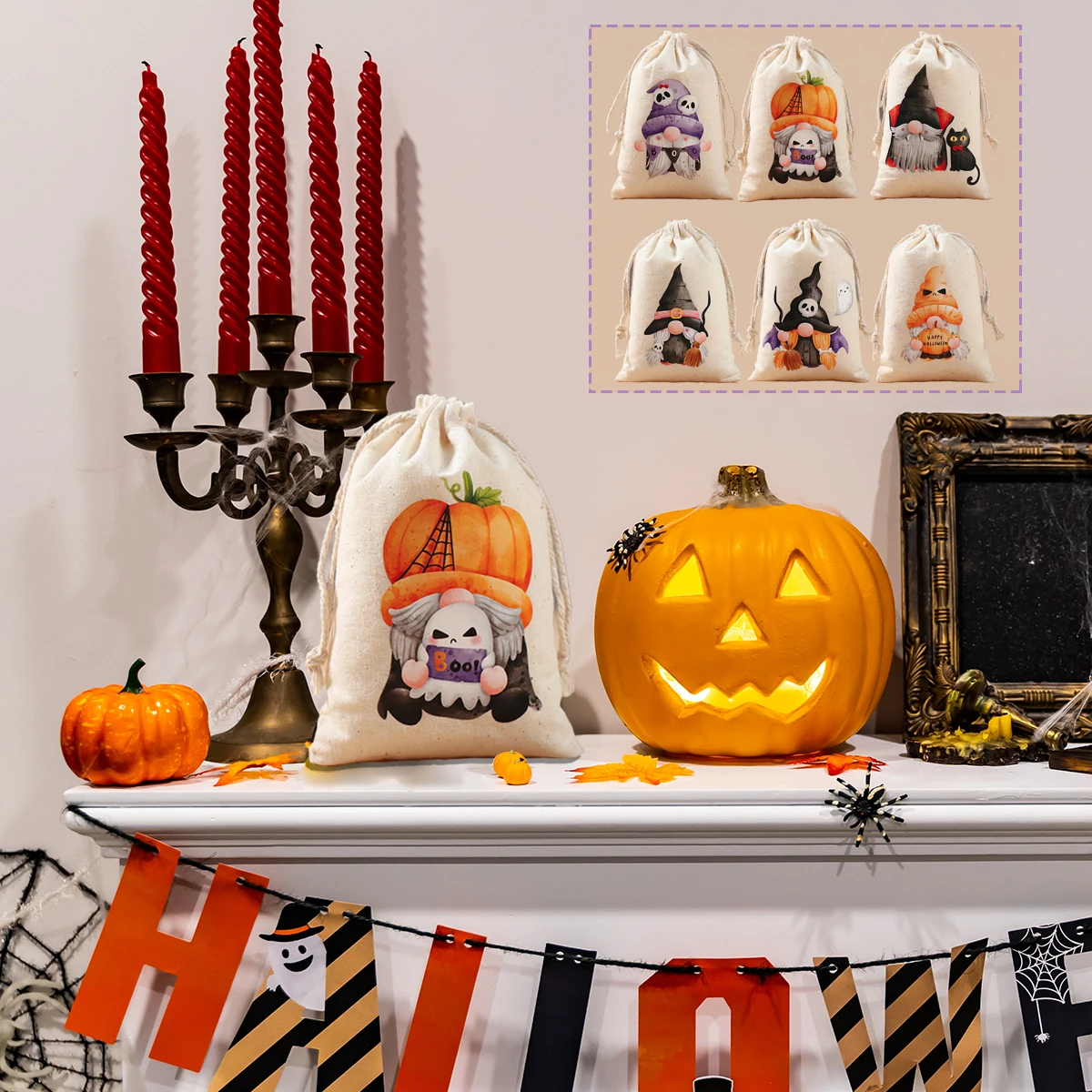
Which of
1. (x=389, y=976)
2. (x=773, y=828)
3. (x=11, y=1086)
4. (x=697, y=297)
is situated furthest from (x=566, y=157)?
(x=11, y=1086)

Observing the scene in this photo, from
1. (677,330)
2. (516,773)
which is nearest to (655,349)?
(677,330)

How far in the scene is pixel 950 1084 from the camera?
0.75m

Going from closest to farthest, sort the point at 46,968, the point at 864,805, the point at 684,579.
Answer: the point at 864,805, the point at 684,579, the point at 46,968

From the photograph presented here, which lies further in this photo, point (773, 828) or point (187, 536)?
point (187, 536)

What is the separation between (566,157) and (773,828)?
2.39ft

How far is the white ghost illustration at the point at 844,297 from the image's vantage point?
1.03m

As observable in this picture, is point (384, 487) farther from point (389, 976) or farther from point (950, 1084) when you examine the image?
point (950, 1084)

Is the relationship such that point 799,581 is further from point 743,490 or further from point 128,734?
point 128,734

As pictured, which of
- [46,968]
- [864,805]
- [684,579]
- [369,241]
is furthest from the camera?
[46,968]

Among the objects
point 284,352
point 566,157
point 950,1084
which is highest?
point 566,157

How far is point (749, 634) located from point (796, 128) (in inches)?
22.8

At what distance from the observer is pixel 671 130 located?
103cm

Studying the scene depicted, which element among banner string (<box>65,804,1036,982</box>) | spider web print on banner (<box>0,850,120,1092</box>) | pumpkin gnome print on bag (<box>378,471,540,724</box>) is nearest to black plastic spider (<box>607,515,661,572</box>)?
pumpkin gnome print on bag (<box>378,471,540,724</box>)

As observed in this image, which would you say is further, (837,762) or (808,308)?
(808,308)
